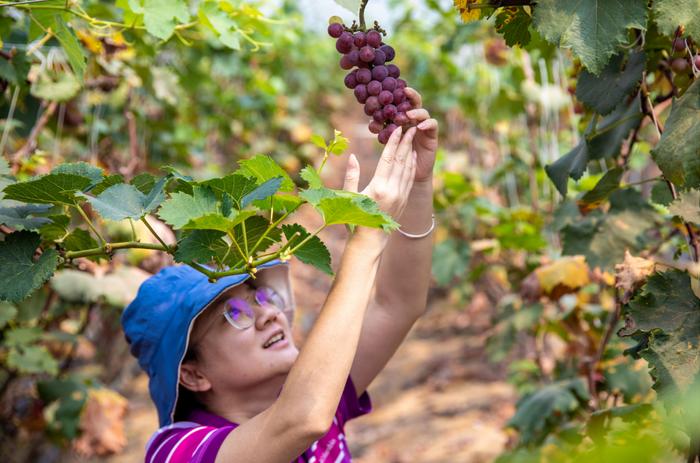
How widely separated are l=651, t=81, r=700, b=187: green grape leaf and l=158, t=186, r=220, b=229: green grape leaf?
62 cm

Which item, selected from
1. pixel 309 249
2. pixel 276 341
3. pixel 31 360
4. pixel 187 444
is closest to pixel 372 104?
pixel 309 249

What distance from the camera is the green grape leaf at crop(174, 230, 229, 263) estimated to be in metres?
1.12

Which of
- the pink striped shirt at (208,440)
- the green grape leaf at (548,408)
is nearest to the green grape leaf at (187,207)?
the pink striped shirt at (208,440)

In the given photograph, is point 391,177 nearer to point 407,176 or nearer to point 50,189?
point 407,176

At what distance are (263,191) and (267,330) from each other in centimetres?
55

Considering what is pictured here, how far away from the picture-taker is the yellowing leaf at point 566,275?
237 centimetres

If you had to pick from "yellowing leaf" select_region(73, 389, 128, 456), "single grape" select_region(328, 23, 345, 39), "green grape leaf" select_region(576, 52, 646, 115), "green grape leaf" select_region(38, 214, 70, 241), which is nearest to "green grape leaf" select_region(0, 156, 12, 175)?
"green grape leaf" select_region(38, 214, 70, 241)

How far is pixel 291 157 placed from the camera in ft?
26.2

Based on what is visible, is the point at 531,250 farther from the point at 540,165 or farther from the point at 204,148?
the point at 204,148

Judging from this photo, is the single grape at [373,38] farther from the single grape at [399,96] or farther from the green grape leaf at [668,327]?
the green grape leaf at [668,327]

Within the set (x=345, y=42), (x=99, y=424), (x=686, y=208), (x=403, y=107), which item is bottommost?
(x=99, y=424)

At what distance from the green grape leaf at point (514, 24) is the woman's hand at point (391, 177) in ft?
0.75

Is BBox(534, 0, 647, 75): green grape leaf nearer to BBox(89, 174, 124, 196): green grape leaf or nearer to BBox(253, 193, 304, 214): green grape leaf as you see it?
BBox(253, 193, 304, 214): green grape leaf

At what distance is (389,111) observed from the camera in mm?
1252
